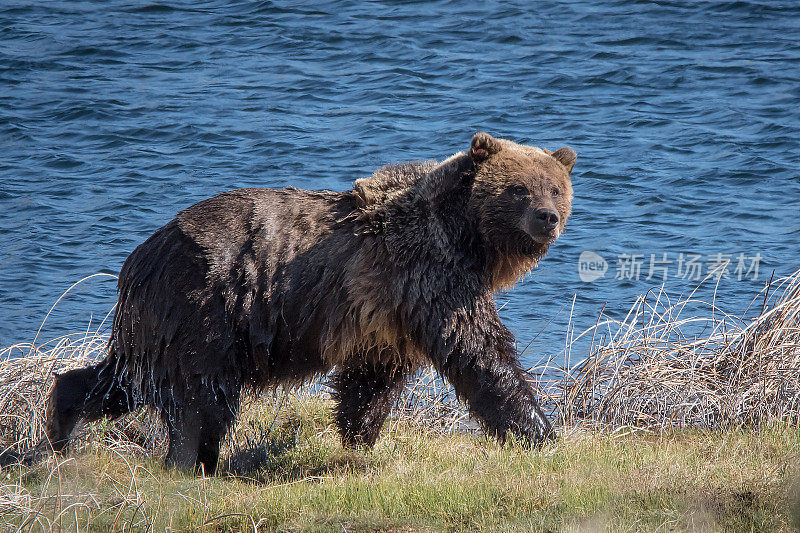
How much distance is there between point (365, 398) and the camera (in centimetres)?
629

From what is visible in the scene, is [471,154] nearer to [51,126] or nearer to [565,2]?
[51,126]

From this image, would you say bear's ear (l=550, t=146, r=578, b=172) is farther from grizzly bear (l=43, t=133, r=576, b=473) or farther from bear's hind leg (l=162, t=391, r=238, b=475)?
bear's hind leg (l=162, t=391, r=238, b=475)

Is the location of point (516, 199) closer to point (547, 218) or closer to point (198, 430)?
point (547, 218)

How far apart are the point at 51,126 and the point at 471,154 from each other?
10760mm

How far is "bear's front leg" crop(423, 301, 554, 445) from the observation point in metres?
5.50

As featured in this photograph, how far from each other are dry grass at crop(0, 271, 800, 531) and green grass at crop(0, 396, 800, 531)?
0.01 metres

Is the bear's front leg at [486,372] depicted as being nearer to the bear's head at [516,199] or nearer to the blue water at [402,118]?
the bear's head at [516,199]

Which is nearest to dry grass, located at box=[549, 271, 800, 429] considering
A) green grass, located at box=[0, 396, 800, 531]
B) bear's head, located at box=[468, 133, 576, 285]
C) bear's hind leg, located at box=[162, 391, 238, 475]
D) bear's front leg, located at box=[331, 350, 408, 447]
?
green grass, located at box=[0, 396, 800, 531]

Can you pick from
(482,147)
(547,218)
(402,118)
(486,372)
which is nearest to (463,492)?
(486,372)

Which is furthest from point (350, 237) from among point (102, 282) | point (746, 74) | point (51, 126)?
point (746, 74)

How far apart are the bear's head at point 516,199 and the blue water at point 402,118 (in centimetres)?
319

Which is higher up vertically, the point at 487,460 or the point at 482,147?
the point at 482,147

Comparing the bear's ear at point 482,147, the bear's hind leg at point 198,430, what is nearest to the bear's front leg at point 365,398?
the bear's hind leg at point 198,430

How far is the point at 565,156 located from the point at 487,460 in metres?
2.00
